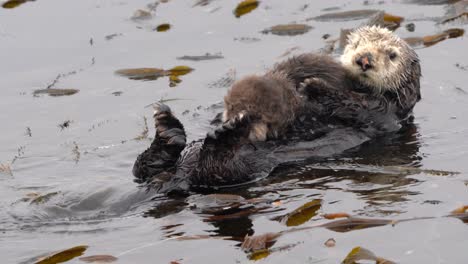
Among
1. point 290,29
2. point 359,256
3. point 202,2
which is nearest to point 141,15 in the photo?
point 202,2

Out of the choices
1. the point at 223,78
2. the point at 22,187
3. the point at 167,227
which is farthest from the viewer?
the point at 223,78

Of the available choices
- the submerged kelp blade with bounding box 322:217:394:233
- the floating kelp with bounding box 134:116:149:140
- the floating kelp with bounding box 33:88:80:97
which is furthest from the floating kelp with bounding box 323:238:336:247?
the floating kelp with bounding box 33:88:80:97

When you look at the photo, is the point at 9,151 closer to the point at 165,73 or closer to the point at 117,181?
the point at 117,181

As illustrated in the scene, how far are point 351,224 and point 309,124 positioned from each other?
1461 millimetres

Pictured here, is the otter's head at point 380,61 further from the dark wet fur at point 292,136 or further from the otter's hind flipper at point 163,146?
the otter's hind flipper at point 163,146

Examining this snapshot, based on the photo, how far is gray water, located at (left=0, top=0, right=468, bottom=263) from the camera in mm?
4641

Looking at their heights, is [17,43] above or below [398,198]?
above

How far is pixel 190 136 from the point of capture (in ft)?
21.9

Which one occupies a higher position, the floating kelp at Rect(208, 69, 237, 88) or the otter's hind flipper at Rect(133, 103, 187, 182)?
the otter's hind flipper at Rect(133, 103, 187, 182)

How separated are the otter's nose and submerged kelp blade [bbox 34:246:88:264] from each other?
8.64ft

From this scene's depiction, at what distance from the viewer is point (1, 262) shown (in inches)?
179

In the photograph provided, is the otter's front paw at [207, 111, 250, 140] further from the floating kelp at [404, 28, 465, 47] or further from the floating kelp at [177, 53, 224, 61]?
the floating kelp at [404, 28, 465, 47]

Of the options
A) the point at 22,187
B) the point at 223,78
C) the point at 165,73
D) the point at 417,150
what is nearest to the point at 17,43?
the point at 165,73

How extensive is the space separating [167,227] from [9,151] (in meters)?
1.92
